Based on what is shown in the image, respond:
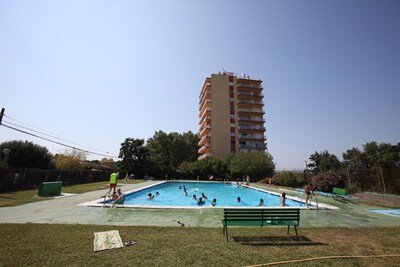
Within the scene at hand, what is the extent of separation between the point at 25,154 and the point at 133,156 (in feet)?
66.2

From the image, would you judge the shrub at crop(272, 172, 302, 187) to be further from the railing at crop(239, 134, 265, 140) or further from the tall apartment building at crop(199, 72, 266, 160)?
the railing at crop(239, 134, 265, 140)

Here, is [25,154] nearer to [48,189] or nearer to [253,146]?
[48,189]

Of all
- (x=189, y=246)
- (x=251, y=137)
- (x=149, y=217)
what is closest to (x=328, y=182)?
(x=149, y=217)

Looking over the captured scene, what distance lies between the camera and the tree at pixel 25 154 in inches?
1065

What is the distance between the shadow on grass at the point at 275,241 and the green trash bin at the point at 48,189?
1508 cm

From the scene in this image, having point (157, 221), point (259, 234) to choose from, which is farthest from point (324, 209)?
point (157, 221)

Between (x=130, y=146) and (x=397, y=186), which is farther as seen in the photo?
(x=130, y=146)

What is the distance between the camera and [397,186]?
59.2ft

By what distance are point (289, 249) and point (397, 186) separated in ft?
61.1

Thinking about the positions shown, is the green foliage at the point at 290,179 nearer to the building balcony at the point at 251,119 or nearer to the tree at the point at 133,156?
the tree at the point at 133,156

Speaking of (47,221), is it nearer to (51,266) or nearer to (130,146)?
(51,266)

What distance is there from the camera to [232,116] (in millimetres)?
61875

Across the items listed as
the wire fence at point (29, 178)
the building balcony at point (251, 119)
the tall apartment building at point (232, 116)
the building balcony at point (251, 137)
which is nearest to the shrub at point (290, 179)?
the tall apartment building at point (232, 116)

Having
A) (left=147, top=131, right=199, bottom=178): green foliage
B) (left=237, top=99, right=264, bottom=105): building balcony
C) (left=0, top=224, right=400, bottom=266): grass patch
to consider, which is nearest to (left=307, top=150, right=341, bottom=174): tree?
(left=237, top=99, right=264, bottom=105): building balcony
